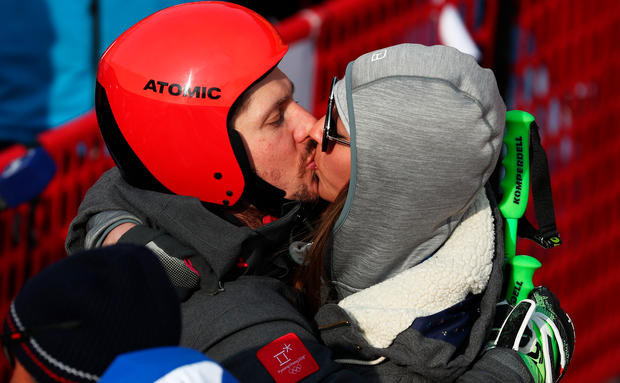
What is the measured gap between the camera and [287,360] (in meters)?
1.62

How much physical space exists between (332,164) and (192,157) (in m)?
0.39

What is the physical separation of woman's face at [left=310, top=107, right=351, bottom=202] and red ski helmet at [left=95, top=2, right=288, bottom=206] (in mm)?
221

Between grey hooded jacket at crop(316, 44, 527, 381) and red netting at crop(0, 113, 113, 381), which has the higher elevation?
grey hooded jacket at crop(316, 44, 527, 381)

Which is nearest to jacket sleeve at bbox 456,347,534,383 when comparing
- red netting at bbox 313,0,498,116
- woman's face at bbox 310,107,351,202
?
woman's face at bbox 310,107,351,202

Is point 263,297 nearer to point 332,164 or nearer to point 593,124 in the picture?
point 332,164

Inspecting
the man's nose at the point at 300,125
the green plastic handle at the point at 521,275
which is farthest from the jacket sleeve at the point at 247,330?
the green plastic handle at the point at 521,275

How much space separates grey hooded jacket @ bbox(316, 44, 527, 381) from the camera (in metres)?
1.80

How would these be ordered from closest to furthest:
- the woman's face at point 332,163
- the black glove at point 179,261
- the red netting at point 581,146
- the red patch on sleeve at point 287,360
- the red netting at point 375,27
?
the red patch on sleeve at point 287,360
the black glove at point 179,261
the woman's face at point 332,163
the red netting at point 375,27
the red netting at point 581,146

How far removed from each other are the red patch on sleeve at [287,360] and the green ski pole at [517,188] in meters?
0.85

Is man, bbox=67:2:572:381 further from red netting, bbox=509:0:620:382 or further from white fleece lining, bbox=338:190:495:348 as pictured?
red netting, bbox=509:0:620:382

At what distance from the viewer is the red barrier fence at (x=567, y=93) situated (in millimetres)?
4219

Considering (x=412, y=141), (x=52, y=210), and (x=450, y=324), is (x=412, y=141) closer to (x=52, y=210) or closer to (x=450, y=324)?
(x=450, y=324)

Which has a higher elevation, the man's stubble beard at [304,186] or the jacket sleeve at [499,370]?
the man's stubble beard at [304,186]

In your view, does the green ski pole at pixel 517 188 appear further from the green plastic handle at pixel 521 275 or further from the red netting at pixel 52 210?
the red netting at pixel 52 210
